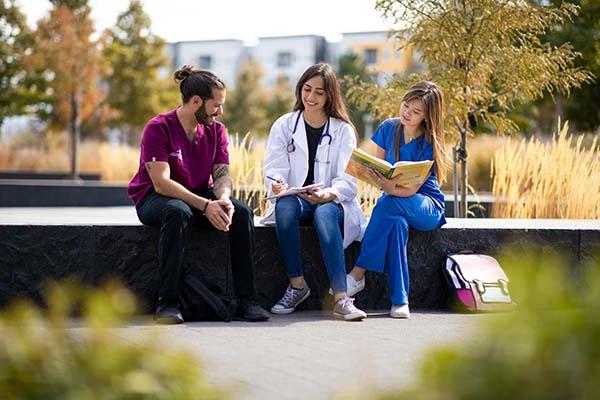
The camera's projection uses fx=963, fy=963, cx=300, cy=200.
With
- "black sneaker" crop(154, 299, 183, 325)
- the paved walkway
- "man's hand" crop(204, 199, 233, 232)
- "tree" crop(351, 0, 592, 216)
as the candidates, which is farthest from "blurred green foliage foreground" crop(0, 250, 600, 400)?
"tree" crop(351, 0, 592, 216)

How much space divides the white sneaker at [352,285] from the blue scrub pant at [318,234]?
14 cm

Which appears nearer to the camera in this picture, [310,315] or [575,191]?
[310,315]

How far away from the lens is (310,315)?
536 centimetres

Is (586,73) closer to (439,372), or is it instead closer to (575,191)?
(575,191)

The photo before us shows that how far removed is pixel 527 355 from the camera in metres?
1.55

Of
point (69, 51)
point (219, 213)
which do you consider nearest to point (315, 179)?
point (219, 213)

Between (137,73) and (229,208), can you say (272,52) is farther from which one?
(229,208)

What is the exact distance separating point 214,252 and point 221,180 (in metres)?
0.41

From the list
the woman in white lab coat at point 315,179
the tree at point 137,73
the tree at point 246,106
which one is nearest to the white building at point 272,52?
the tree at point 246,106

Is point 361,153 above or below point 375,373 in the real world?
above

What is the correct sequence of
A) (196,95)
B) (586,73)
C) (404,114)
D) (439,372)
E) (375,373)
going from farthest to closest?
1. (586,73)
2. (404,114)
3. (196,95)
4. (375,373)
5. (439,372)

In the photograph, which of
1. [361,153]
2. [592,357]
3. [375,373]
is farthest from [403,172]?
[592,357]

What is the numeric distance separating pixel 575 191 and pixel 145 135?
4281 millimetres

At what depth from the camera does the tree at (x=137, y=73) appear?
27953 mm
